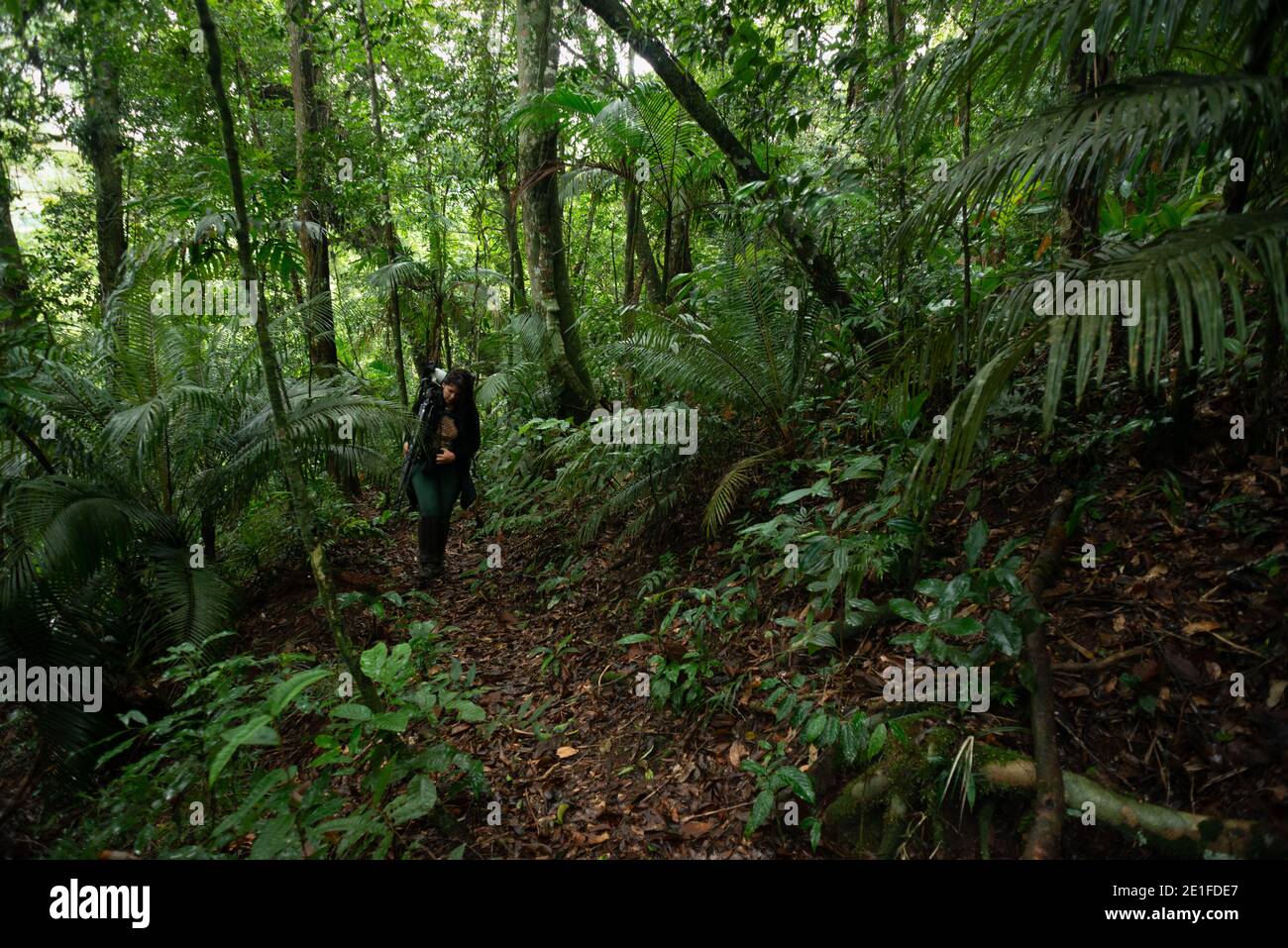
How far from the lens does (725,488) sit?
3828 mm

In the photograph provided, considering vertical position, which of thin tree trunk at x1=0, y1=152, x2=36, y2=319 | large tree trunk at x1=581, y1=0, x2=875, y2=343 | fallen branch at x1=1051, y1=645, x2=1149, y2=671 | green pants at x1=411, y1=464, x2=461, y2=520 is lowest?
fallen branch at x1=1051, y1=645, x2=1149, y2=671

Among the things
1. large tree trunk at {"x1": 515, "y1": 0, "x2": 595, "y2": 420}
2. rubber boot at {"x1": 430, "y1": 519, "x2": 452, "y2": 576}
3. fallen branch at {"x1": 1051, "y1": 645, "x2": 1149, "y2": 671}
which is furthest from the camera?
large tree trunk at {"x1": 515, "y1": 0, "x2": 595, "y2": 420}

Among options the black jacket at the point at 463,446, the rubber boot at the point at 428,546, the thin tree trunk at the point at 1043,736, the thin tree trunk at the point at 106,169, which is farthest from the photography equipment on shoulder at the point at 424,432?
the thin tree trunk at the point at 1043,736

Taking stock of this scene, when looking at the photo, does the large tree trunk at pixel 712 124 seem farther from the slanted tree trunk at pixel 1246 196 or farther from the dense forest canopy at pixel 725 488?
the slanted tree trunk at pixel 1246 196

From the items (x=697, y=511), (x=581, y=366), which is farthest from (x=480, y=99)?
(x=697, y=511)

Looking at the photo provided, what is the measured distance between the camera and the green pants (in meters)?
4.95

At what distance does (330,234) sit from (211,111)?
1.57 metres

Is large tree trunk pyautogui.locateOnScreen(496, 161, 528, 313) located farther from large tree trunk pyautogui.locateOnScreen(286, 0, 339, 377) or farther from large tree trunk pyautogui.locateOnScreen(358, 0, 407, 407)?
large tree trunk pyautogui.locateOnScreen(286, 0, 339, 377)

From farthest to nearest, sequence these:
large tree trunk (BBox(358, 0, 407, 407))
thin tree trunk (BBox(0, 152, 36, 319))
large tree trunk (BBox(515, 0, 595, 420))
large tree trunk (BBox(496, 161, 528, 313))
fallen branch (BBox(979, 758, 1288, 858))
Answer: large tree trunk (BBox(496, 161, 528, 313)), large tree trunk (BBox(358, 0, 407, 407)), large tree trunk (BBox(515, 0, 595, 420)), thin tree trunk (BBox(0, 152, 36, 319)), fallen branch (BBox(979, 758, 1288, 858))

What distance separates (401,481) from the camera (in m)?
5.14

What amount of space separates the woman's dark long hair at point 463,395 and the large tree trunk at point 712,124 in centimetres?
256

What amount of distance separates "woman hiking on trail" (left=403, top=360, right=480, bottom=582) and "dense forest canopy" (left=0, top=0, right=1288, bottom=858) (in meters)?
0.16

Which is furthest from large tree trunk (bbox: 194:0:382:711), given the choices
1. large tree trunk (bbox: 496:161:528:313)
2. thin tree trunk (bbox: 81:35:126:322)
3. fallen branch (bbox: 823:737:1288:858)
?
large tree trunk (bbox: 496:161:528:313)

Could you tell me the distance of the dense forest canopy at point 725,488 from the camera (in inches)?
81.3
